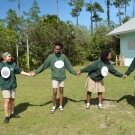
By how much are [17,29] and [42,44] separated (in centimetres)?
245

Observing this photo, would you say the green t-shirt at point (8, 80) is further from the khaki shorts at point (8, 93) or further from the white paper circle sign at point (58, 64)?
the white paper circle sign at point (58, 64)

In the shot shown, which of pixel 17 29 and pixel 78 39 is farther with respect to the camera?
pixel 78 39

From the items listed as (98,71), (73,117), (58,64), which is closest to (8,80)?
(58,64)

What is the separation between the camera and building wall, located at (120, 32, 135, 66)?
17.4 metres

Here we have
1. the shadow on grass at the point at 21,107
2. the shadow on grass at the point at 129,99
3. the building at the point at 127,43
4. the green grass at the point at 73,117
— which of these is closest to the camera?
the green grass at the point at 73,117

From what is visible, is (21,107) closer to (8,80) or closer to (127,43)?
(8,80)

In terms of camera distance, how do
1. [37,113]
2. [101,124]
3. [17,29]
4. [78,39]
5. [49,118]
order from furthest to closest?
[78,39] → [17,29] → [37,113] → [49,118] → [101,124]


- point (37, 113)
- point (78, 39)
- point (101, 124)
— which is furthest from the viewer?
point (78, 39)

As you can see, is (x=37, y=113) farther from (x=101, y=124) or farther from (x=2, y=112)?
(x=101, y=124)

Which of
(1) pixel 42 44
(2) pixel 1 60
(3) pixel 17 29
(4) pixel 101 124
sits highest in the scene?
(3) pixel 17 29

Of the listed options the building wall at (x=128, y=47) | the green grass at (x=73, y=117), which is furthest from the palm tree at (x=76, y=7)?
the green grass at (x=73, y=117)

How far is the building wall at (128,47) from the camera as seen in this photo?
1739 cm

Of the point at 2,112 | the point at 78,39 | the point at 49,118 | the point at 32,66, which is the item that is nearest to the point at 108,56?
the point at 49,118

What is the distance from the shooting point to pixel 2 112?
17.8 ft
